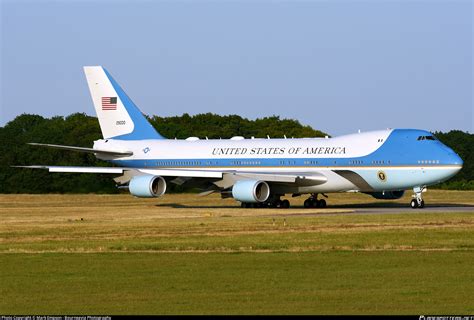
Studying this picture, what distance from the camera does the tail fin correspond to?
210 ft

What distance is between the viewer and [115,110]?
64.2 metres

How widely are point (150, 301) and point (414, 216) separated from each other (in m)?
25.9

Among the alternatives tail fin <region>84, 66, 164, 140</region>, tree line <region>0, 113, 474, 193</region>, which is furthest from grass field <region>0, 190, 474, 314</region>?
tree line <region>0, 113, 474, 193</region>

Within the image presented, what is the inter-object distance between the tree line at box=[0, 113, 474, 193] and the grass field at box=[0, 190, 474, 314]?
32.2 meters

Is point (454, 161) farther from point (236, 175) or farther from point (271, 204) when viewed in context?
point (236, 175)

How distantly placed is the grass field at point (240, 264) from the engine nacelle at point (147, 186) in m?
9.50

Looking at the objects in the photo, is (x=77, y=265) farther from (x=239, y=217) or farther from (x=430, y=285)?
(x=239, y=217)

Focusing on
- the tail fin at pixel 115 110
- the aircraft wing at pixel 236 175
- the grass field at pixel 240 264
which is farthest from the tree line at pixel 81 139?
the grass field at pixel 240 264

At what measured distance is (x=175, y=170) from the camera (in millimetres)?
56750

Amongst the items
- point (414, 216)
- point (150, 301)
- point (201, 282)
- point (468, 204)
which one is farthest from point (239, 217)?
point (150, 301)

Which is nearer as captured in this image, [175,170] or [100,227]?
[100,227]

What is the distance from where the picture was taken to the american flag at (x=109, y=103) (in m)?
64.2

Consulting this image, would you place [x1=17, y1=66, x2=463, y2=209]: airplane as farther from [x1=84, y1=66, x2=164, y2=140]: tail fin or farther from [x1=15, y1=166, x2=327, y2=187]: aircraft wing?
[x1=84, y1=66, x2=164, y2=140]: tail fin

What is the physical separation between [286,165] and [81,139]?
126 feet
